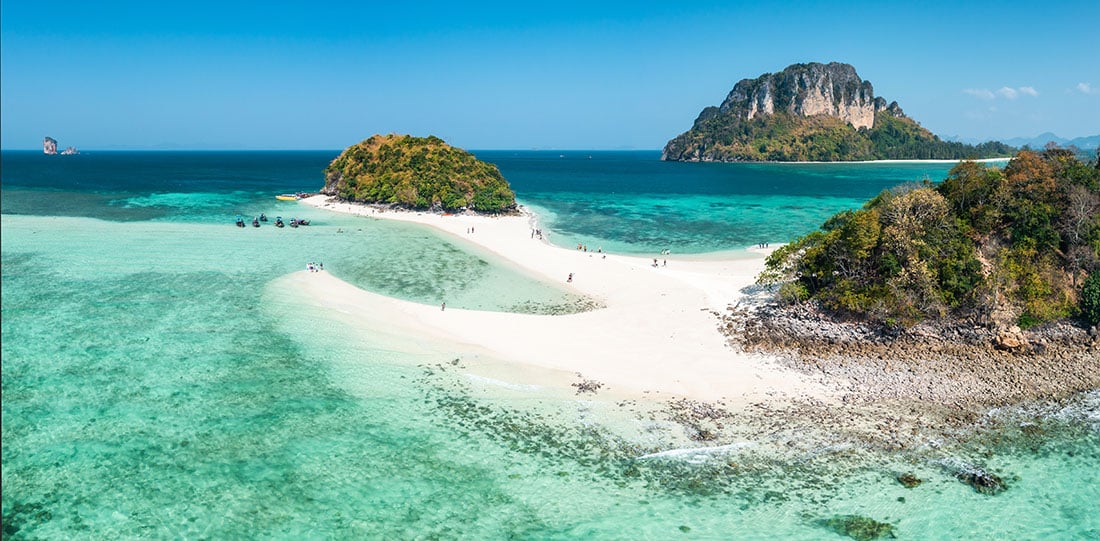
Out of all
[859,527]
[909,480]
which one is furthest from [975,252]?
[859,527]

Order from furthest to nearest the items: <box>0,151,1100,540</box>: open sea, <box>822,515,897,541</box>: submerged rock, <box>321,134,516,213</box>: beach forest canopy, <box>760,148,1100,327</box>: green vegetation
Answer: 1. <box>321,134,516,213</box>: beach forest canopy
2. <box>760,148,1100,327</box>: green vegetation
3. <box>0,151,1100,540</box>: open sea
4. <box>822,515,897,541</box>: submerged rock

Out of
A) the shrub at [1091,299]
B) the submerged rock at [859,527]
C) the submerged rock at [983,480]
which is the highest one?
the shrub at [1091,299]

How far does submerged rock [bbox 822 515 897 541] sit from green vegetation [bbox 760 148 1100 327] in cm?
1544

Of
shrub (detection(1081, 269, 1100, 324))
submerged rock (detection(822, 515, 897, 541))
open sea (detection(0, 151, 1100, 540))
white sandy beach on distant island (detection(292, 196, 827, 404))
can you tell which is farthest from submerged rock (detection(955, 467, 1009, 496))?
shrub (detection(1081, 269, 1100, 324))

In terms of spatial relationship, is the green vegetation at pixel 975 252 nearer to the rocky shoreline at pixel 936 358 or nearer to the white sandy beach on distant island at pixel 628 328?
the rocky shoreline at pixel 936 358

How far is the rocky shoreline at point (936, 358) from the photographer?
1135 inches

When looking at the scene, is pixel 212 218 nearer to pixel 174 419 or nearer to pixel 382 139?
pixel 382 139

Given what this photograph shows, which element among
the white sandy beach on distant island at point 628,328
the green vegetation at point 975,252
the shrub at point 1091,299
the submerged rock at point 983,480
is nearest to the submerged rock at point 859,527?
the submerged rock at point 983,480

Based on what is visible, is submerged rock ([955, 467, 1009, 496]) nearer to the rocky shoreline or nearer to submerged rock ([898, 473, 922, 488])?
submerged rock ([898, 473, 922, 488])

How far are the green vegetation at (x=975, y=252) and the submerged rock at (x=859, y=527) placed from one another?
50.7ft

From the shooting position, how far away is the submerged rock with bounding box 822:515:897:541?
20312mm

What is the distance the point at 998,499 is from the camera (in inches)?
865

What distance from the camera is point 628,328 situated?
37.4 metres

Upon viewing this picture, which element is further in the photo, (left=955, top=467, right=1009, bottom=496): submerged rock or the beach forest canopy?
the beach forest canopy
